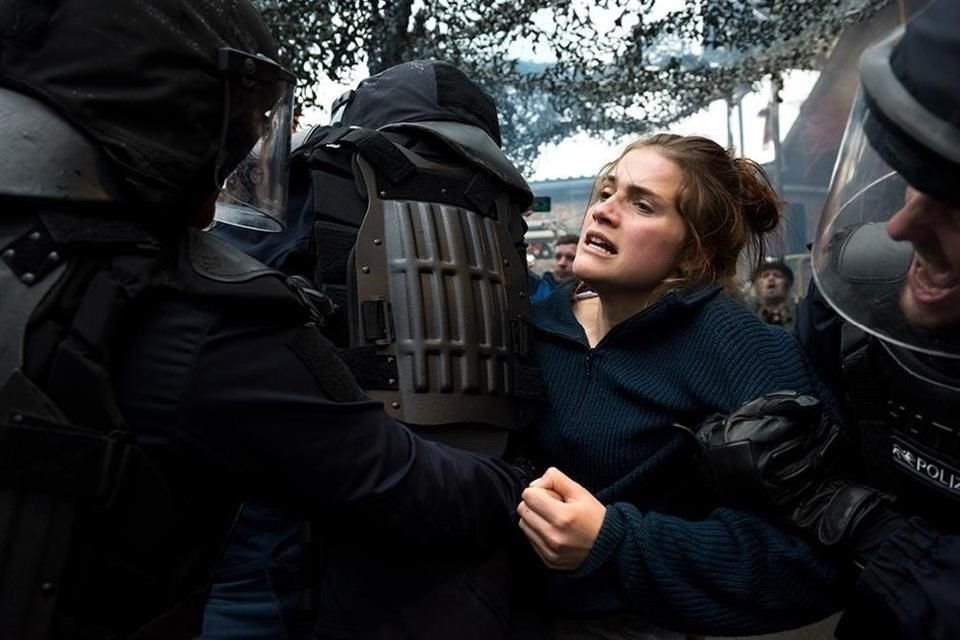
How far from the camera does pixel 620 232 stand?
1700 mm

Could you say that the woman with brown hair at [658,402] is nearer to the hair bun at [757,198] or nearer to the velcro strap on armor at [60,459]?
the hair bun at [757,198]

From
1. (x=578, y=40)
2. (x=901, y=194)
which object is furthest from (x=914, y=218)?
(x=578, y=40)

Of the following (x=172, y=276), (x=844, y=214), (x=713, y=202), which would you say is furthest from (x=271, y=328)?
(x=713, y=202)

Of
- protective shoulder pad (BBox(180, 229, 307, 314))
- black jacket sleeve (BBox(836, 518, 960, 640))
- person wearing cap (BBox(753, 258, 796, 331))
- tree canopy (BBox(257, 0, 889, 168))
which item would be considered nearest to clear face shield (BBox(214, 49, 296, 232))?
protective shoulder pad (BBox(180, 229, 307, 314))

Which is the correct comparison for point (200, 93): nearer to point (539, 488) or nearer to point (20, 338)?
point (20, 338)

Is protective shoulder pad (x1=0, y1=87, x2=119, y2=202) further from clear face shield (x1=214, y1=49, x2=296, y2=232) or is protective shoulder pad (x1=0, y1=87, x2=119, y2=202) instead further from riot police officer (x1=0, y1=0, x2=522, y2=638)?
clear face shield (x1=214, y1=49, x2=296, y2=232)

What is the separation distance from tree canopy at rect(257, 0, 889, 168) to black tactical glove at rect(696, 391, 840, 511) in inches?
189

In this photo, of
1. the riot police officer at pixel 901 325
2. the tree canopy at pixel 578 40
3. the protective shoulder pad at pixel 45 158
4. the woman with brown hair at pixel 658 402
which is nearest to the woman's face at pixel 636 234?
the woman with brown hair at pixel 658 402

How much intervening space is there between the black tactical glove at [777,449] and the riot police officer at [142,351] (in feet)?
1.49

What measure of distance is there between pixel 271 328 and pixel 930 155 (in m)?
0.78

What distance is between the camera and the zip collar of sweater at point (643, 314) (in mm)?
1599

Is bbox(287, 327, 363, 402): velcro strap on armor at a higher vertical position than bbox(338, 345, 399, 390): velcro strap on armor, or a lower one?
higher

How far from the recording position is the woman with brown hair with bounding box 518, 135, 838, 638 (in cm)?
137

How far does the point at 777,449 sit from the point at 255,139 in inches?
34.4
